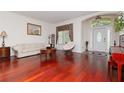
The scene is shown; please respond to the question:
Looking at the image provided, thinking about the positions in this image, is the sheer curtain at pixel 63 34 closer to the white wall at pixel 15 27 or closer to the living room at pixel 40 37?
the living room at pixel 40 37

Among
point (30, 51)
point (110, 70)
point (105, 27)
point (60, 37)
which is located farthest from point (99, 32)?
point (110, 70)

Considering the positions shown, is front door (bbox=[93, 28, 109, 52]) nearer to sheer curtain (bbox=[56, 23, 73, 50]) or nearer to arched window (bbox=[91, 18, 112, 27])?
arched window (bbox=[91, 18, 112, 27])

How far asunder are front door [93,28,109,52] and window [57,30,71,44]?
2.29 meters

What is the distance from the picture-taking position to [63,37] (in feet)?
32.0

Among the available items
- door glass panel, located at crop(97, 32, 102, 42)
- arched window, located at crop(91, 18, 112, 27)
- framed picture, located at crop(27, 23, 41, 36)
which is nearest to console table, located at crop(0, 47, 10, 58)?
framed picture, located at crop(27, 23, 41, 36)

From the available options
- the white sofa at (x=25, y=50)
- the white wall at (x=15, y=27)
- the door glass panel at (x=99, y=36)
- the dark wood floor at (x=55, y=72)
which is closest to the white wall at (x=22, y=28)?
the white wall at (x=15, y=27)

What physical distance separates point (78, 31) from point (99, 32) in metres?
2.39

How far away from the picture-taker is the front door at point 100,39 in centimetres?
939

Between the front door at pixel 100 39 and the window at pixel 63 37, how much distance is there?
7.51 ft

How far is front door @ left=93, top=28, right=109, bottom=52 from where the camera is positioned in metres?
9.39

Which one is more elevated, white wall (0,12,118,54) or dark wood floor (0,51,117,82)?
white wall (0,12,118,54)

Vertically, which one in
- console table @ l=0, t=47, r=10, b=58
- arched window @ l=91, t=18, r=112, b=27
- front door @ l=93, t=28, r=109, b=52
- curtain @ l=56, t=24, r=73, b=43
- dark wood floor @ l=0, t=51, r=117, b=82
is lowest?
dark wood floor @ l=0, t=51, r=117, b=82
